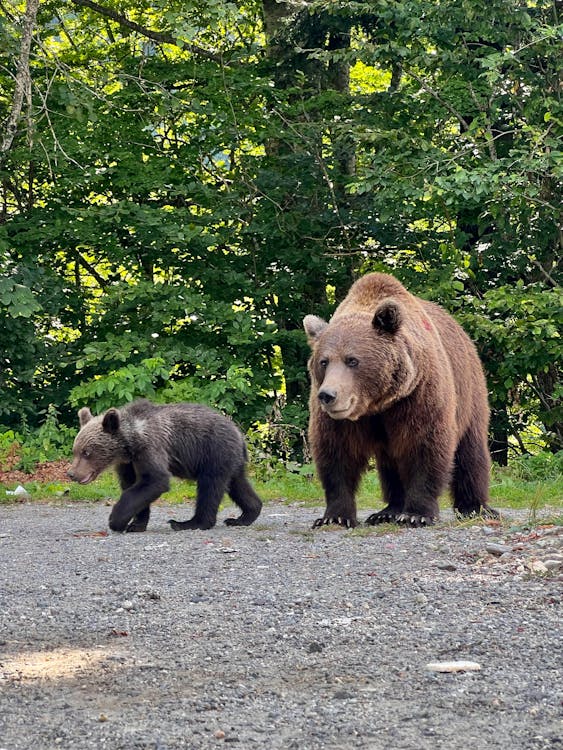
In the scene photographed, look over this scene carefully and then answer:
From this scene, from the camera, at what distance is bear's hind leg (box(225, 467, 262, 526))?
29.8 ft

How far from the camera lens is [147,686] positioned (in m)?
4.07

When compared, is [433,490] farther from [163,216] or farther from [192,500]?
[163,216]

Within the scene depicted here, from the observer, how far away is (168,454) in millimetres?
8836

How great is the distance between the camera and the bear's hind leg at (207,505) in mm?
8711

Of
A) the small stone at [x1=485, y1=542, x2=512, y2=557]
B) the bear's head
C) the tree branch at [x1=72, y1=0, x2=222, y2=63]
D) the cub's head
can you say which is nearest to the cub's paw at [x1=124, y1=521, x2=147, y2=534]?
the bear's head

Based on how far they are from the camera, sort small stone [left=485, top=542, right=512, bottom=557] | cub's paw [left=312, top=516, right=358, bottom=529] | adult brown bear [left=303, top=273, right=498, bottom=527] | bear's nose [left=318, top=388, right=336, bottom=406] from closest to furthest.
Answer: small stone [left=485, top=542, right=512, bottom=557] < bear's nose [left=318, top=388, right=336, bottom=406] < adult brown bear [left=303, top=273, right=498, bottom=527] < cub's paw [left=312, top=516, right=358, bottom=529]

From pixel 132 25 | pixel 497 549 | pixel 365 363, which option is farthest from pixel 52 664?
pixel 132 25

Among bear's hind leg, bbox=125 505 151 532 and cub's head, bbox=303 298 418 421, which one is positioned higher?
cub's head, bbox=303 298 418 421

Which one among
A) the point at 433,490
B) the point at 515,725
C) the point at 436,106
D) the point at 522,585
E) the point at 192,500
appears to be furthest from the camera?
the point at 436,106

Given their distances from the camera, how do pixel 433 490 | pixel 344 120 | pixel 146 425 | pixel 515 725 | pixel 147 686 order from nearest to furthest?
1. pixel 515 725
2. pixel 147 686
3. pixel 433 490
4. pixel 146 425
5. pixel 344 120

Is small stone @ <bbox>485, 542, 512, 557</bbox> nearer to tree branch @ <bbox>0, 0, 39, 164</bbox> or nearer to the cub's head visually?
the cub's head

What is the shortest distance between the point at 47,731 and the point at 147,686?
0.57 meters

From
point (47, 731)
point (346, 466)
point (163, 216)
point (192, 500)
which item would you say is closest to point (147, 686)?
point (47, 731)

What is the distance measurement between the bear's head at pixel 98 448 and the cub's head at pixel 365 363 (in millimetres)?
1837
